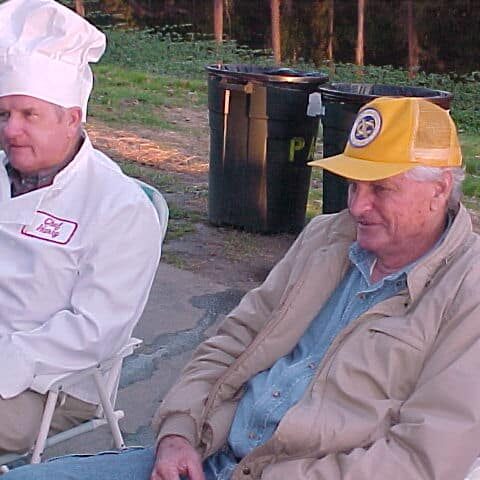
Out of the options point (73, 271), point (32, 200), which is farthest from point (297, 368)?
point (32, 200)

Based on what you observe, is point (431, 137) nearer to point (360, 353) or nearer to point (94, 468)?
point (360, 353)

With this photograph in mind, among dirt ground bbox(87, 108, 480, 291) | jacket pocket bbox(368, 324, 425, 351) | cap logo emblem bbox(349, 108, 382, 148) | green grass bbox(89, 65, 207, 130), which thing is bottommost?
dirt ground bbox(87, 108, 480, 291)

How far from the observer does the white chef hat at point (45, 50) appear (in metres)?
2.85

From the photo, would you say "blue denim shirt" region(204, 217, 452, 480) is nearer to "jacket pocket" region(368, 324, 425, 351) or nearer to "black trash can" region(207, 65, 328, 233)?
"jacket pocket" region(368, 324, 425, 351)

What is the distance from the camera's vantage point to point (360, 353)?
2.23 m

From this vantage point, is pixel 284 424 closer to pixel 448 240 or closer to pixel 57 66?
pixel 448 240

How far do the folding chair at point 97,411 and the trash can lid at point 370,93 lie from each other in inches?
125

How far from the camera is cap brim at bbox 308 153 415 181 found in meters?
2.24

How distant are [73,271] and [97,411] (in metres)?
0.48

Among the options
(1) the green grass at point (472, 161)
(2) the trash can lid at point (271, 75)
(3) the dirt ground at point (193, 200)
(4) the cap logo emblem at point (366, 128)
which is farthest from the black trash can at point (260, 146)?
(4) the cap logo emblem at point (366, 128)

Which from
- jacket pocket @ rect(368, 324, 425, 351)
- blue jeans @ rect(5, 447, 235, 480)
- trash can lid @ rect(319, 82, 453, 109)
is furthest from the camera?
trash can lid @ rect(319, 82, 453, 109)

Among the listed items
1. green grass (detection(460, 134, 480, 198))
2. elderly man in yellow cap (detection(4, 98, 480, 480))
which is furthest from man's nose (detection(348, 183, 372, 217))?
green grass (detection(460, 134, 480, 198))

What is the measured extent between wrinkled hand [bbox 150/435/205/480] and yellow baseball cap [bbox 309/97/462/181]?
0.78 m

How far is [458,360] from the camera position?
2.08 meters
